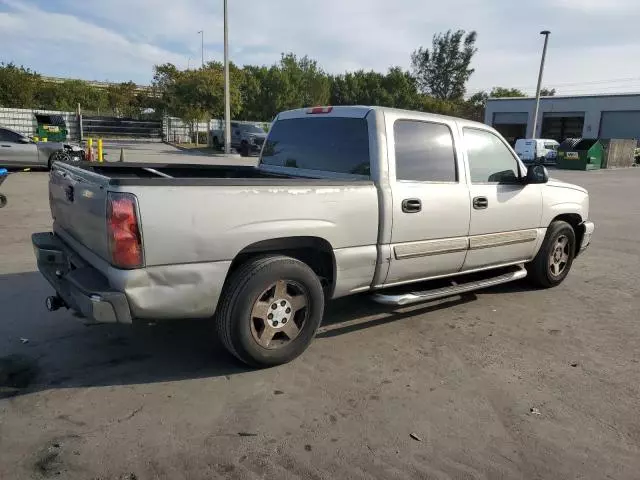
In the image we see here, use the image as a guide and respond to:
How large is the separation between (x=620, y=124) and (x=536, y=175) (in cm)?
5077

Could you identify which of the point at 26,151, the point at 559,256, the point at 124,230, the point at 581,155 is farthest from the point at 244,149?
the point at 124,230

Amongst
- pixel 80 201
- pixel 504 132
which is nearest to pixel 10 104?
pixel 504 132

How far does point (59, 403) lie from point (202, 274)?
1175 mm

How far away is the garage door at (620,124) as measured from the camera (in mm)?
47094

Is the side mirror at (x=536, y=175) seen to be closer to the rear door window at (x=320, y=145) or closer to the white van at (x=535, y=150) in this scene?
the rear door window at (x=320, y=145)

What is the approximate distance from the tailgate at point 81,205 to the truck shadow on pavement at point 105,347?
851 mm

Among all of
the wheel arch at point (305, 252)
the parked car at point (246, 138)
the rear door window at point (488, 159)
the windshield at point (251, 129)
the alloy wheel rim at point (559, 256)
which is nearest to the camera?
the wheel arch at point (305, 252)

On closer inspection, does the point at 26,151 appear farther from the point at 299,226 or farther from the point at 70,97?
the point at 70,97

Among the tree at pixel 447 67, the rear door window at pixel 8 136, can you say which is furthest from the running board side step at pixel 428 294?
the tree at pixel 447 67

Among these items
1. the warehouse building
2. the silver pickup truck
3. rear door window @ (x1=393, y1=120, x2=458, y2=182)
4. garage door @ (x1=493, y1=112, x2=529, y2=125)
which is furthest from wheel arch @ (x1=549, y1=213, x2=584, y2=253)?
garage door @ (x1=493, y1=112, x2=529, y2=125)

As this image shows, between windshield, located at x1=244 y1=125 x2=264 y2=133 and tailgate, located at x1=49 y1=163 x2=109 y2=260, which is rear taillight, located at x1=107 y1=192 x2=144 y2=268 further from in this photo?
windshield, located at x1=244 y1=125 x2=264 y2=133

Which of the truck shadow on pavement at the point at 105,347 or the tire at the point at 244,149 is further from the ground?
the tire at the point at 244,149

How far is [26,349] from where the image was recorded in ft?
13.1

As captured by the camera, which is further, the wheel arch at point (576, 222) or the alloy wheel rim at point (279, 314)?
the wheel arch at point (576, 222)
